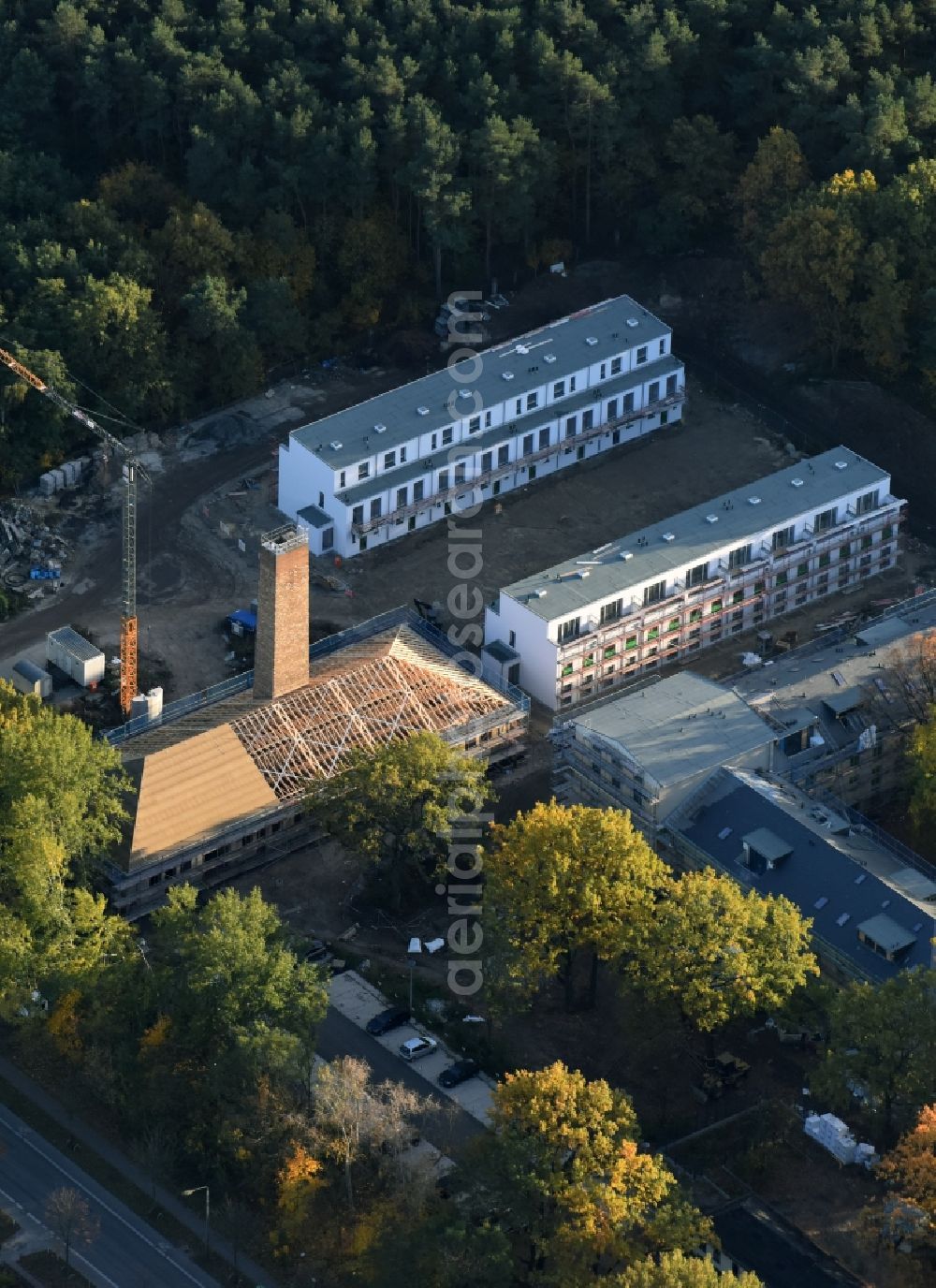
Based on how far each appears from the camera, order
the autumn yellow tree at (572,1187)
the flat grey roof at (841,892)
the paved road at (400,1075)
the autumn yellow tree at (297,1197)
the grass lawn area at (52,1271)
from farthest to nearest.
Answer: the flat grey roof at (841,892)
the paved road at (400,1075)
the autumn yellow tree at (297,1197)
the grass lawn area at (52,1271)
the autumn yellow tree at (572,1187)

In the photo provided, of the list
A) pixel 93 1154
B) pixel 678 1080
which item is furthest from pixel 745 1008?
pixel 93 1154

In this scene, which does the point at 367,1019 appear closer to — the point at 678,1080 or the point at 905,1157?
the point at 678,1080

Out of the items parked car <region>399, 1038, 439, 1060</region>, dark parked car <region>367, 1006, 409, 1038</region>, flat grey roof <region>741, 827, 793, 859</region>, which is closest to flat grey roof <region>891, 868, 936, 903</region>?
flat grey roof <region>741, 827, 793, 859</region>

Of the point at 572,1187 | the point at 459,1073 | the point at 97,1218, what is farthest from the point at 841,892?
the point at 97,1218

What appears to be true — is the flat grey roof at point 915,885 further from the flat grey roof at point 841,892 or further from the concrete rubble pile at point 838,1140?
the concrete rubble pile at point 838,1140

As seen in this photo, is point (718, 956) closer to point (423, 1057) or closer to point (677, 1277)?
point (423, 1057)

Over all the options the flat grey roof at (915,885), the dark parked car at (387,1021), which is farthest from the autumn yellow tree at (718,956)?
the dark parked car at (387,1021)
